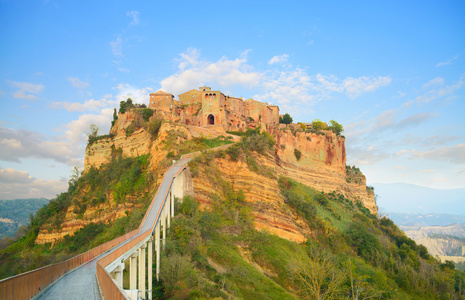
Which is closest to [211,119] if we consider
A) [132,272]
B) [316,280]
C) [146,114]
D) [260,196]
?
[146,114]

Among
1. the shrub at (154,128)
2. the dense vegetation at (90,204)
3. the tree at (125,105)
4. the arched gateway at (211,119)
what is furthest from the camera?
the arched gateway at (211,119)

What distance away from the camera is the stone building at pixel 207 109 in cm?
5533

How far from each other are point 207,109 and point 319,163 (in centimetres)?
2313

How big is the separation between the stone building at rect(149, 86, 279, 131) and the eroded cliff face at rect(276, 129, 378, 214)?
568cm

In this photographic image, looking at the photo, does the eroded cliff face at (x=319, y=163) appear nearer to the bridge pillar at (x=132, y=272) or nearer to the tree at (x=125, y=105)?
the tree at (x=125, y=105)

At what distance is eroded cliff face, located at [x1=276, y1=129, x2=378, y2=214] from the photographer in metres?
59.1

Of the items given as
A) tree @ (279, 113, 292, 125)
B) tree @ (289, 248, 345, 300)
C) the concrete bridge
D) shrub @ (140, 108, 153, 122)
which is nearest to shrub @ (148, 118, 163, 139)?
shrub @ (140, 108, 153, 122)

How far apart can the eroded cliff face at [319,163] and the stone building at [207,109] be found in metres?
5.68

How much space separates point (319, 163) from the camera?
6316cm

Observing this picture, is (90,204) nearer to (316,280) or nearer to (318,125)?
(316,280)

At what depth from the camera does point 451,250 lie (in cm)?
18200

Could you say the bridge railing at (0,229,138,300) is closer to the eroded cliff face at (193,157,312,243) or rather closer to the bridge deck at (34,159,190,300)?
the bridge deck at (34,159,190,300)

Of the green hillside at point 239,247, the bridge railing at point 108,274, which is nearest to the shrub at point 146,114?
the green hillside at point 239,247

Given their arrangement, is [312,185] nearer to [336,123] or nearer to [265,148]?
[265,148]
